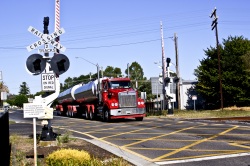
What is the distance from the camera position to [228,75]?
50156 mm

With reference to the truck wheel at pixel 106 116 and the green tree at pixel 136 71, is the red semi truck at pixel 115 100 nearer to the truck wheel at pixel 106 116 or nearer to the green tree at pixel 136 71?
the truck wheel at pixel 106 116

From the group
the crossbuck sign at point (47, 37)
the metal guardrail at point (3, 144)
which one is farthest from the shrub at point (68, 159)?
the crossbuck sign at point (47, 37)

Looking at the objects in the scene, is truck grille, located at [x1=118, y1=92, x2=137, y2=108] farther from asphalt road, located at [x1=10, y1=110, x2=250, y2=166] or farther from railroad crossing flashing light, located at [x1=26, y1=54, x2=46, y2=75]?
railroad crossing flashing light, located at [x1=26, y1=54, x2=46, y2=75]

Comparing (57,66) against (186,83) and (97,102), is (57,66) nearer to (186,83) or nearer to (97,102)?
(97,102)

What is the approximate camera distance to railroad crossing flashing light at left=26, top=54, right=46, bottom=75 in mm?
11258

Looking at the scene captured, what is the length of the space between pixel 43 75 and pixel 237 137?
24.5 ft

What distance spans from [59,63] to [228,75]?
4195 cm

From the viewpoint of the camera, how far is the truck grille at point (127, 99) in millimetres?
25562

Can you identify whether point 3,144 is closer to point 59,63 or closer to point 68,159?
point 68,159

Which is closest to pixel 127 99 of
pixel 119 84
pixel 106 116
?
pixel 119 84

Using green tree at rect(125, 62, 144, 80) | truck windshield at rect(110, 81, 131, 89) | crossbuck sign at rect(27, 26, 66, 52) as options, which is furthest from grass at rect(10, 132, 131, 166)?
green tree at rect(125, 62, 144, 80)

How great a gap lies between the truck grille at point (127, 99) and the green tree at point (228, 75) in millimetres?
26487

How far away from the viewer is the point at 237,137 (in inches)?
543

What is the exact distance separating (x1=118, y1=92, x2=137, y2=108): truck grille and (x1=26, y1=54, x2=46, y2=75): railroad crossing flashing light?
14293 mm
